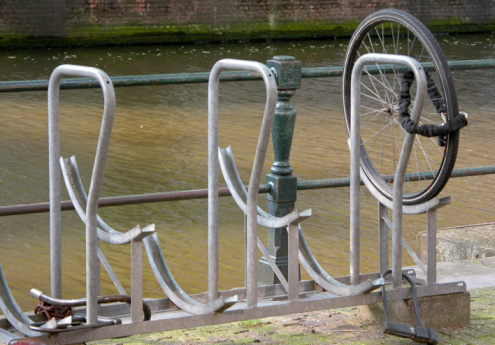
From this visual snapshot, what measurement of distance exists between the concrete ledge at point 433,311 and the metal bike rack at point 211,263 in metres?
0.04

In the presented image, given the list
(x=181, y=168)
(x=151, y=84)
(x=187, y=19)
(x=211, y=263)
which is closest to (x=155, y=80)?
(x=151, y=84)

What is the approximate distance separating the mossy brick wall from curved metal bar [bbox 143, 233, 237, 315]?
56.2ft

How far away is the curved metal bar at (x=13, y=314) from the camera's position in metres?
2.59

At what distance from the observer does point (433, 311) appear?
326 centimetres

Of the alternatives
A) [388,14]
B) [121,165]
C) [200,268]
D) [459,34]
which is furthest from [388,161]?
[459,34]

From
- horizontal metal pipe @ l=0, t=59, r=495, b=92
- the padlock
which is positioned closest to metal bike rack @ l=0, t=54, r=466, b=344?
the padlock

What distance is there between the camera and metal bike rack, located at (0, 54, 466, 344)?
8.52 ft

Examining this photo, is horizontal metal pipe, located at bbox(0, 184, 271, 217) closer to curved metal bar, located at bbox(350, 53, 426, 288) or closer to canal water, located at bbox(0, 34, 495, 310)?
curved metal bar, located at bbox(350, 53, 426, 288)

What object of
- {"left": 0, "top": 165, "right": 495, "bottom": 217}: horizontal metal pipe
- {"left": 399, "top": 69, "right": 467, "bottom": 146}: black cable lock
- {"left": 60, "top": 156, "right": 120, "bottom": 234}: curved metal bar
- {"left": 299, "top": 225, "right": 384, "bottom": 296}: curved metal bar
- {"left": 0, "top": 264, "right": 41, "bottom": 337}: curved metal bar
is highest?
{"left": 399, "top": 69, "right": 467, "bottom": 146}: black cable lock

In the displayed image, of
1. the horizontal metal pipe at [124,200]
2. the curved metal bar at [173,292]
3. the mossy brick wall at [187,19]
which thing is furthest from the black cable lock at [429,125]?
the mossy brick wall at [187,19]

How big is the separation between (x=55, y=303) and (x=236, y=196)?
0.80 meters

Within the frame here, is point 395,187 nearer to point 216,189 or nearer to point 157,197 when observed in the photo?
point 216,189

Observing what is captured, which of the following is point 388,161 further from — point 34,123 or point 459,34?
point 459,34

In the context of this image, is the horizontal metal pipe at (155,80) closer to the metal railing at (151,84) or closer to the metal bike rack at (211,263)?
the metal railing at (151,84)
